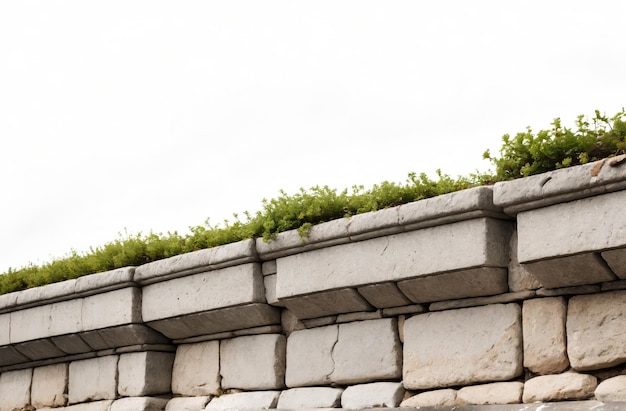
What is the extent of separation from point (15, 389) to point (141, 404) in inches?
76.9

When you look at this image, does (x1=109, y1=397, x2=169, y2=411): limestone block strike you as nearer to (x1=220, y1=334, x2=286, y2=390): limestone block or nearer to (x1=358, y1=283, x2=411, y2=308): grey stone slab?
(x1=220, y1=334, x2=286, y2=390): limestone block

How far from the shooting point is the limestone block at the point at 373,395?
18.7 feet

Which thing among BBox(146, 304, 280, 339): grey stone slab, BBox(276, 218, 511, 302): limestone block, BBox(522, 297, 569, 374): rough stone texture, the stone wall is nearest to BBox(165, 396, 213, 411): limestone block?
the stone wall

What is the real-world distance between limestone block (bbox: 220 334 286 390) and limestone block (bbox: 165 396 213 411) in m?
0.21

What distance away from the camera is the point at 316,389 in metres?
6.16

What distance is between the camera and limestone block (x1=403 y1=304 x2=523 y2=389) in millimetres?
5250

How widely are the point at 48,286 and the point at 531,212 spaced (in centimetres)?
451

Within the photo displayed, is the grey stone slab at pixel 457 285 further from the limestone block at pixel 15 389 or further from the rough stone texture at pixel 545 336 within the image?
the limestone block at pixel 15 389

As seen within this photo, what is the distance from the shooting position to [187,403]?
700 centimetres

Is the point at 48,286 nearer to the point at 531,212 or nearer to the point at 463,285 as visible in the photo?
the point at 463,285

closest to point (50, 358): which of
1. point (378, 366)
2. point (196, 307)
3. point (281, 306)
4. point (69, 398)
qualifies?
point (69, 398)

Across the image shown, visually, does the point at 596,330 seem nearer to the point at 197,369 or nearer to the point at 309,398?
the point at 309,398

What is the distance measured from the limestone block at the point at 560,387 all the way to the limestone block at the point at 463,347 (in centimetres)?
18

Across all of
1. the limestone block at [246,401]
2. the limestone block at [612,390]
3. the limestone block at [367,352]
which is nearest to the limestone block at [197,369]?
the limestone block at [246,401]
